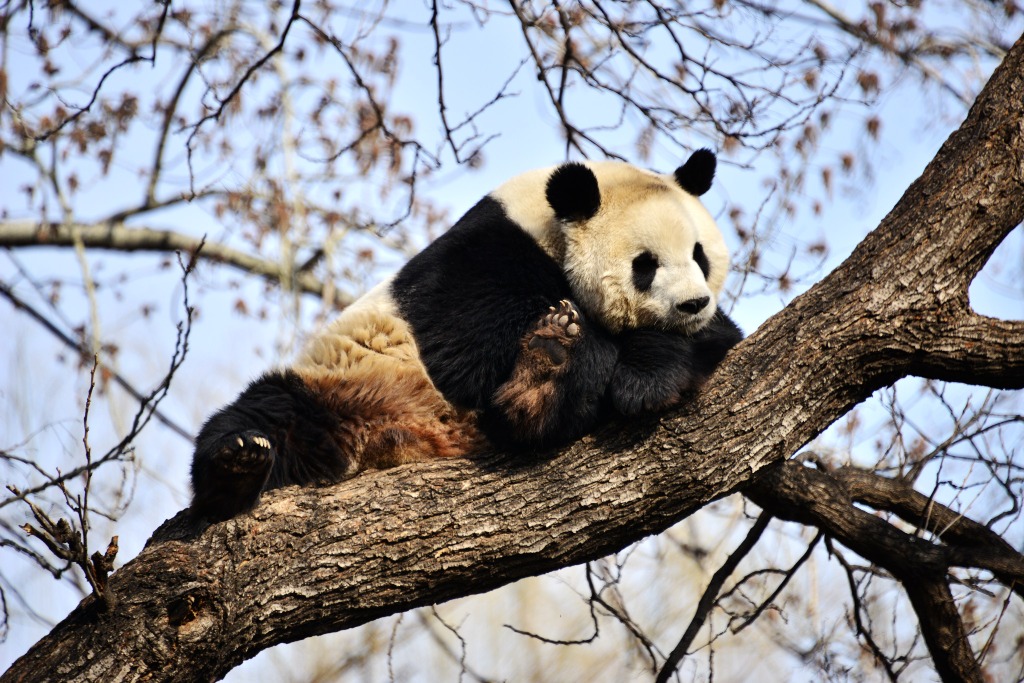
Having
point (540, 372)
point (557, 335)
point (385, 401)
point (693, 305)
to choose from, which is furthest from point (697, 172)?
point (385, 401)

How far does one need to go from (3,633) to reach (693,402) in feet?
9.83

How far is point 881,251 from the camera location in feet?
11.0

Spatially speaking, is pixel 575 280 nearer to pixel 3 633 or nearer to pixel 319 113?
pixel 3 633

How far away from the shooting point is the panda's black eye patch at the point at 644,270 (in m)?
3.73

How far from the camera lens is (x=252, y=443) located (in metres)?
2.97

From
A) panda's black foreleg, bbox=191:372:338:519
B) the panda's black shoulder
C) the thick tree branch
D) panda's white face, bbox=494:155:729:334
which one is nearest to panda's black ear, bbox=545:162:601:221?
panda's white face, bbox=494:155:729:334

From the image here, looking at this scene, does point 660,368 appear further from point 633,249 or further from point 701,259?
point 701,259

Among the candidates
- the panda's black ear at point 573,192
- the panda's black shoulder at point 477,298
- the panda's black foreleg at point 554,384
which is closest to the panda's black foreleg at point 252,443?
the panda's black shoulder at point 477,298

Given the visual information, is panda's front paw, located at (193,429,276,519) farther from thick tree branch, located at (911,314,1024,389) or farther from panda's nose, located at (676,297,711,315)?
thick tree branch, located at (911,314,1024,389)

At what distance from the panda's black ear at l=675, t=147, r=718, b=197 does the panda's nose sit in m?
0.91

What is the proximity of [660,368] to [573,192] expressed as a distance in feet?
2.96

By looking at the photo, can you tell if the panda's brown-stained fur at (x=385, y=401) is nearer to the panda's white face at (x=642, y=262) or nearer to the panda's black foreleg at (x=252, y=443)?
the panda's black foreleg at (x=252, y=443)

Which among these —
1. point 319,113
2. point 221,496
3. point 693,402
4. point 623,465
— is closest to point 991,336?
point 693,402

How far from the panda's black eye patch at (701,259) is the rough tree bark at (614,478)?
0.62 meters
